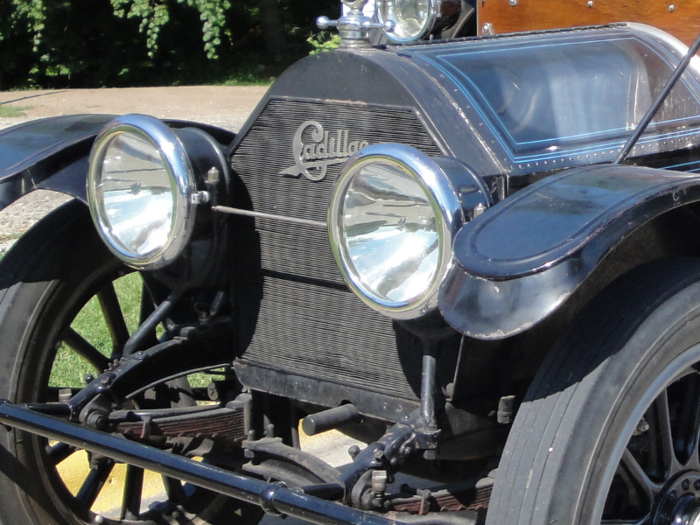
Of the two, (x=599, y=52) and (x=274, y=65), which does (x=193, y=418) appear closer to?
(x=599, y=52)

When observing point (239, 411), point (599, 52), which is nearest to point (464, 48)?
point (599, 52)

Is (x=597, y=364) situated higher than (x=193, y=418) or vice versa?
(x=597, y=364)

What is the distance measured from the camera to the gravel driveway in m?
11.0

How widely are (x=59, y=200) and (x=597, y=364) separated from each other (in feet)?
17.9

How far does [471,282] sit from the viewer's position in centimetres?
168

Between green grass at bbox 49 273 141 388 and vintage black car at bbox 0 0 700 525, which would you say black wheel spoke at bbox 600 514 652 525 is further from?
green grass at bbox 49 273 141 388

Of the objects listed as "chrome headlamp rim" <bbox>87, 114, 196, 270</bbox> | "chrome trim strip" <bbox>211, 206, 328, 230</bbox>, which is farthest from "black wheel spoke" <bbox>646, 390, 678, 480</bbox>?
"chrome headlamp rim" <bbox>87, 114, 196, 270</bbox>

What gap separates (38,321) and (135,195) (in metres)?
Result: 0.47

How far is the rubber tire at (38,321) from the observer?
2408mm

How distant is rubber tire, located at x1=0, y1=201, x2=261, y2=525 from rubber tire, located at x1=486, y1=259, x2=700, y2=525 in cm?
128

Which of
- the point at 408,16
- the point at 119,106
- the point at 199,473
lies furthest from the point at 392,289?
the point at 119,106

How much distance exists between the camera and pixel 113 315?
2.80 m

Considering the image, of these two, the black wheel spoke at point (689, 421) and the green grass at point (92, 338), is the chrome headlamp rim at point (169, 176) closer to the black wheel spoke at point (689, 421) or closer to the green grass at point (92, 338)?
the black wheel spoke at point (689, 421)

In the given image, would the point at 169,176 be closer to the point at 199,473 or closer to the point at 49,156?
the point at 49,156
